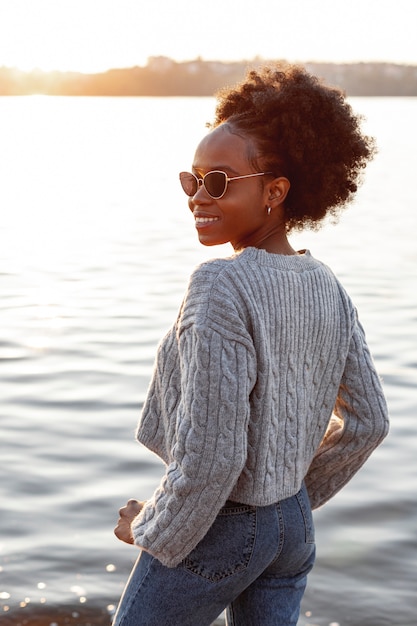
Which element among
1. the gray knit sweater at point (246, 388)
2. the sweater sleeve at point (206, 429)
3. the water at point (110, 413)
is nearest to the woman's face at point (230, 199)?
the gray knit sweater at point (246, 388)

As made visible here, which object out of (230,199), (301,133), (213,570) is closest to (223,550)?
(213,570)

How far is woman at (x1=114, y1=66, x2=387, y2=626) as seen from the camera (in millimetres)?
2137

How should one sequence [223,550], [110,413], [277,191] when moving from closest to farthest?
1. [223,550]
2. [277,191]
3. [110,413]

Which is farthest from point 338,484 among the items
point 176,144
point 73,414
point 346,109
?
point 176,144

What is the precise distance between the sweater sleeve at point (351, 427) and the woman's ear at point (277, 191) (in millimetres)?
340

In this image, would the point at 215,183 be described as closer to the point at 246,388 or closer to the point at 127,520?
the point at 246,388

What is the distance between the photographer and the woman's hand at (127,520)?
2.40 metres

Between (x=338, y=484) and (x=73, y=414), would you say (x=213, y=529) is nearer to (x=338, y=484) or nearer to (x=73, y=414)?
(x=338, y=484)

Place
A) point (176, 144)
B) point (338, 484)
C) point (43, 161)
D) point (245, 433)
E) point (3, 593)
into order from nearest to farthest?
point (245, 433)
point (338, 484)
point (3, 593)
point (43, 161)
point (176, 144)

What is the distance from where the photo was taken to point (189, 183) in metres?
2.44

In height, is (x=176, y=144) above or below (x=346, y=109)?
above

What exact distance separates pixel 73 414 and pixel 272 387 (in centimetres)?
530

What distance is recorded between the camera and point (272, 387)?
2219 millimetres

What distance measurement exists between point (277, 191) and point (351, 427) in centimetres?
58
